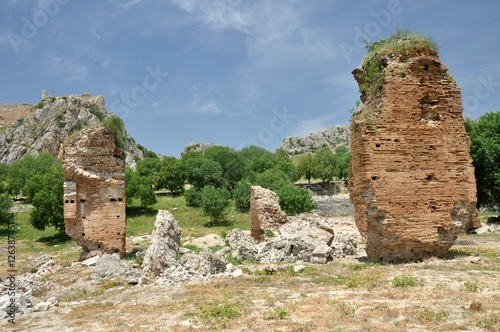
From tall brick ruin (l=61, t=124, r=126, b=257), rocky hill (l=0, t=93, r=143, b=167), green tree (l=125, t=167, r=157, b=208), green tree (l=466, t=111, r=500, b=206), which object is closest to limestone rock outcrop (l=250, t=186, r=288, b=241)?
tall brick ruin (l=61, t=124, r=126, b=257)

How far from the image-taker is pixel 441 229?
11016 millimetres

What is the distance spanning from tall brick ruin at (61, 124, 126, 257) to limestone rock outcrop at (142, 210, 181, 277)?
3.03m

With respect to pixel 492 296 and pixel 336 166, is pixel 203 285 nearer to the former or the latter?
pixel 492 296

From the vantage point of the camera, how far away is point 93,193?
53.2ft

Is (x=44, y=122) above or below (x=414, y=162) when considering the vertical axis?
above

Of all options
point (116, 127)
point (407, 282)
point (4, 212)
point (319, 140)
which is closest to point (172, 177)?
point (4, 212)

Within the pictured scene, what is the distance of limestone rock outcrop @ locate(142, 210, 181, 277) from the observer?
11938 mm

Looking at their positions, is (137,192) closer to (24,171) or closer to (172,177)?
(172,177)

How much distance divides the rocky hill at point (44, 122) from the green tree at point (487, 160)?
206ft

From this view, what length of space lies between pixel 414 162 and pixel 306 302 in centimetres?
581

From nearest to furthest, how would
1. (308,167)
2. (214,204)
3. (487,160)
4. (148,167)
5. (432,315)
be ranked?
1. (432,315)
2. (487,160)
3. (214,204)
4. (148,167)
5. (308,167)

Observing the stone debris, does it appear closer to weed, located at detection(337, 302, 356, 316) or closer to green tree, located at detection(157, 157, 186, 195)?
weed, located at detection(337, 302, 356, 316)

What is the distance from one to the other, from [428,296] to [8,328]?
8.04m

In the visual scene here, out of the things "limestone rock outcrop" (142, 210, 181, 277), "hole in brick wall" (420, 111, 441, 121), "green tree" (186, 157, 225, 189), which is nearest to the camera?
"hole in brick wall" (420, 111, 441, 121)
